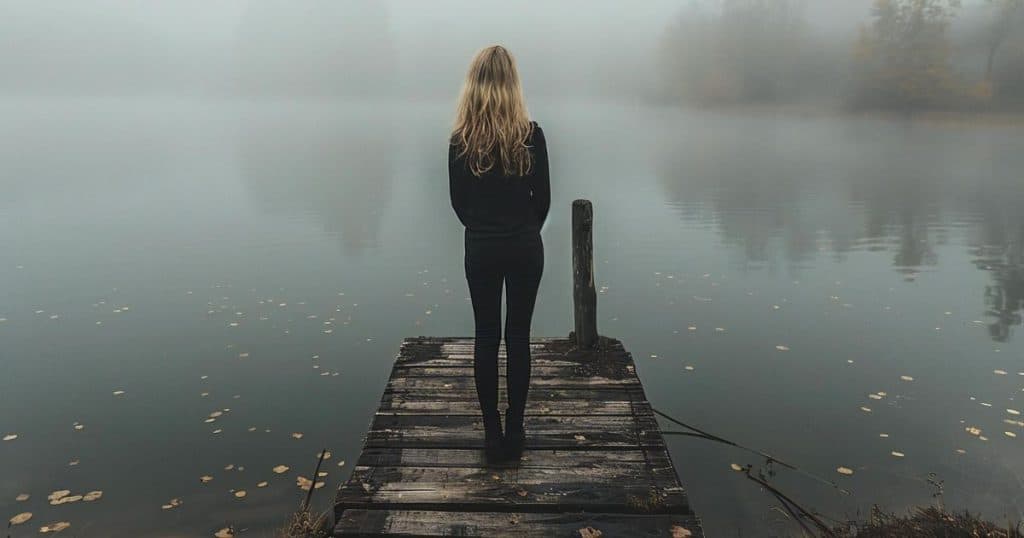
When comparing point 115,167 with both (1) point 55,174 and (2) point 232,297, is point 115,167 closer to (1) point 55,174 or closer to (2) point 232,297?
(1) point 55,174

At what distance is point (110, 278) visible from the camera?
1545cm

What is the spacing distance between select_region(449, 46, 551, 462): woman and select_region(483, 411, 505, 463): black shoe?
0.19m

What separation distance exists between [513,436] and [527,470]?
0.26 metres

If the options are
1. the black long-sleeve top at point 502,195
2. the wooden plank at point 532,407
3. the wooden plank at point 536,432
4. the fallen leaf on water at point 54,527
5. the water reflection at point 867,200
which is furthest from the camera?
the water reflection at point 867,200

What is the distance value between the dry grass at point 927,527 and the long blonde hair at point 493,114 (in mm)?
4310

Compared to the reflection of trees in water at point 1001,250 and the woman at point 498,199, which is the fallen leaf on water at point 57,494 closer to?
the woman at point 498,199

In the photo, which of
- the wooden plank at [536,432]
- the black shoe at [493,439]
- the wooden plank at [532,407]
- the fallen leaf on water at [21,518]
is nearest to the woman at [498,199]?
the black shoe at [493,439]

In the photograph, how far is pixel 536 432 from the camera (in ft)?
18.7

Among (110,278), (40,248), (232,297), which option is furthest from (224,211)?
(232,297)

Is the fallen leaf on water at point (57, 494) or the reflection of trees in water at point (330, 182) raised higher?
the reflection of trees in water at point (330, 182)

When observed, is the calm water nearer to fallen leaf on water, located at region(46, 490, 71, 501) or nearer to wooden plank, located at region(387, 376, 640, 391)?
fallen leaf on water, located at region(46, 490, 71, 501)

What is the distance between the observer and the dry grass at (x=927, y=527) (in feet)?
16.9

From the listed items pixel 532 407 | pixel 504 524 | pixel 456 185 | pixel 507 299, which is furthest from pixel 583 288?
pixel 504 524

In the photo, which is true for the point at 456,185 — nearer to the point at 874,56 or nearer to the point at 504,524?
the point at 504,524
